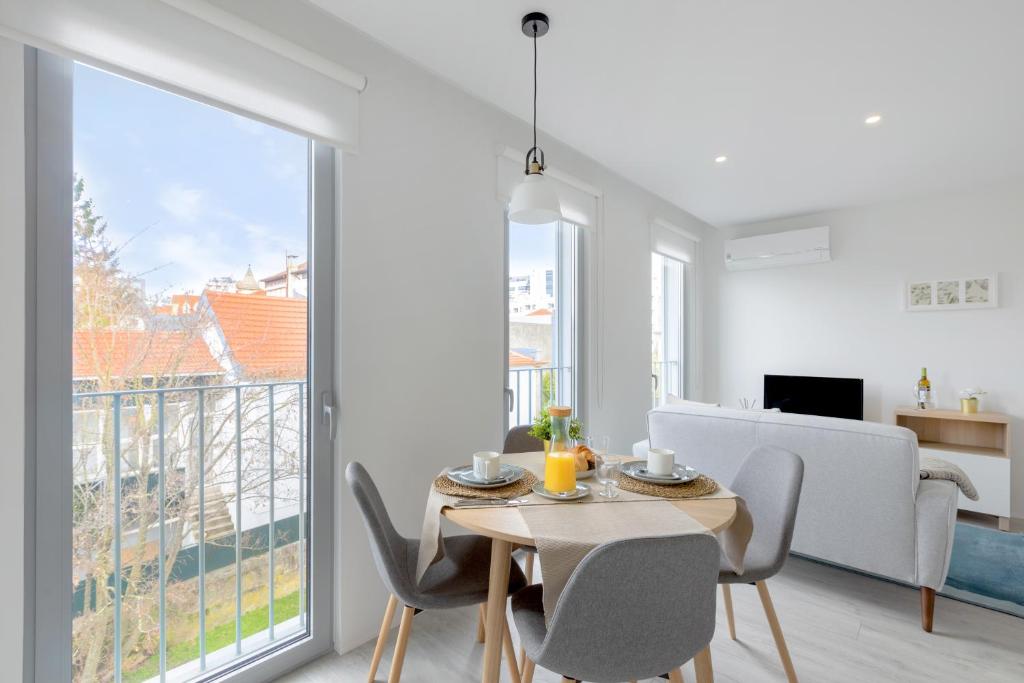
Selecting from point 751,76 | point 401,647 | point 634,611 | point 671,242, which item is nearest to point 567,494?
point 634,611

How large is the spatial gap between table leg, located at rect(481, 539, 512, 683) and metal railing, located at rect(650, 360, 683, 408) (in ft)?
9.73

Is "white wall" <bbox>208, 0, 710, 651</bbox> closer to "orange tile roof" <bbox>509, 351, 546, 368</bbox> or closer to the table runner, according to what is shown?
"orange tile roof" <bbox>509, 351, 546, 368</bbox>

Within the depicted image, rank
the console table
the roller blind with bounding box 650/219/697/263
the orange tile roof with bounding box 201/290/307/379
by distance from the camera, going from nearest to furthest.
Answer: the orange tile roof with bounding box 201/290/307/379
the console table
the roller blind with bounding box 650/219/697/263

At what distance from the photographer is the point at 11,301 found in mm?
1280

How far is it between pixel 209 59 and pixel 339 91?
47 cm

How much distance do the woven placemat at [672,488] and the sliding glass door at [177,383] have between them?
1.19m

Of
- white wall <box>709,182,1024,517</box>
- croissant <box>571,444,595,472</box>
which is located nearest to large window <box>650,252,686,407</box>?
white wall <box>709,182,1024,517</box>

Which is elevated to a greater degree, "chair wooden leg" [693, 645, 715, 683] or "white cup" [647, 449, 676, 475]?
"white cup" [647, 449, 676, 475]

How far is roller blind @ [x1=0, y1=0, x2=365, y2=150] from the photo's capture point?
1328mm

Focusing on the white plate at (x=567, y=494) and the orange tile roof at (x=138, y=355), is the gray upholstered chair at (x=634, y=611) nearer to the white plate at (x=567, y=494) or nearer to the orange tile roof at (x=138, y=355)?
the white plate at (x=567, y=494)

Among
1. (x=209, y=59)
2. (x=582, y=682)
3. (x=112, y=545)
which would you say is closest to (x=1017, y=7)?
(x=582, y=682)

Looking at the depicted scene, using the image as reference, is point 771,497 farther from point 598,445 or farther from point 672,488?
point 598,445

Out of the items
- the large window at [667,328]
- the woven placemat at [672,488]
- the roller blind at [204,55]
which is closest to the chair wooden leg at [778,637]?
the woven placemat at [672,488]

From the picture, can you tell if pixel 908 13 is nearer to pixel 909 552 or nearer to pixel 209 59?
pixel 909 552
